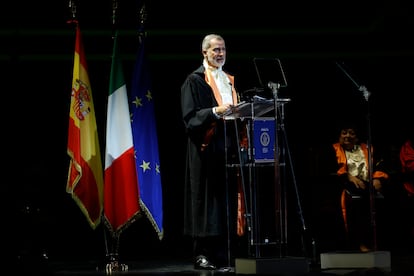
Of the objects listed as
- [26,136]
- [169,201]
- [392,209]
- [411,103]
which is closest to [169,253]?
[169,201]

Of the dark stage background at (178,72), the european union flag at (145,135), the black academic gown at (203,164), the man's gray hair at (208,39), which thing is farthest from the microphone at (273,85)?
the dark stage background at (178,72)

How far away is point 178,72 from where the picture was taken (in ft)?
24.8

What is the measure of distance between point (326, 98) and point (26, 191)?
126 inches

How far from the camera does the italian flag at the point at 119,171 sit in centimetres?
563

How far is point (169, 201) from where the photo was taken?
298 inches

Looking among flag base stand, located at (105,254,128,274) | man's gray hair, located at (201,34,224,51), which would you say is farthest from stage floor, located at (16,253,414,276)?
man's gray hair, located at (201,34,224,51)

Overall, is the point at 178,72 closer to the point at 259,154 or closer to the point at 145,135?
the point at 145,135

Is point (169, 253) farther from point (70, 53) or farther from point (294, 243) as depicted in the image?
point (70, 53)

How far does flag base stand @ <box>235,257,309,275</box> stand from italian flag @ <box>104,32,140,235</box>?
1474 millimetres

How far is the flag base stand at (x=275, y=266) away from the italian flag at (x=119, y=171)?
1.47m

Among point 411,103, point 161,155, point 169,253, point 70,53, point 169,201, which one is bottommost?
point 169,253

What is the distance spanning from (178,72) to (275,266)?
3599 millimetres

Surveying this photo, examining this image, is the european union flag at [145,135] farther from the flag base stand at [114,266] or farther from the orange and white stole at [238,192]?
the orange and white stole at [238,192]

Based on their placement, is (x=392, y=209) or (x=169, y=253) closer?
(x=169, y=253)
